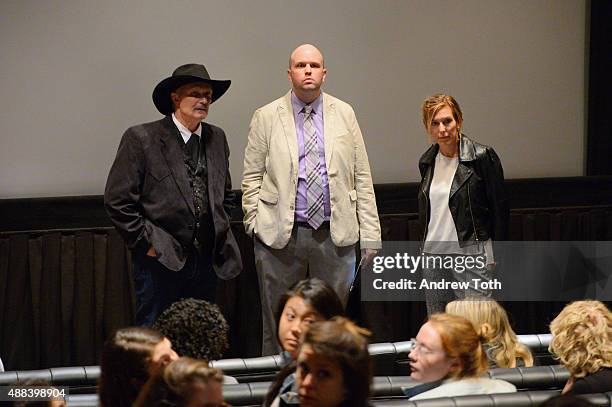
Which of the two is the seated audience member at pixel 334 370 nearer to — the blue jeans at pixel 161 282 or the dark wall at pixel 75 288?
the blue jeans at pixel 161 282

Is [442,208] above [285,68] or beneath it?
beneath

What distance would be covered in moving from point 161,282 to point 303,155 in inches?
33.1

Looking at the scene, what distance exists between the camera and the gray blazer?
466cm

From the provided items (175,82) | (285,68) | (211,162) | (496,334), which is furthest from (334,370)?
(285,68)

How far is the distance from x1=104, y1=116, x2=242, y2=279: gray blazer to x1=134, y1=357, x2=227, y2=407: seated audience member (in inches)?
82.3

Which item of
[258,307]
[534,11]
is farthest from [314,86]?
[534,11]

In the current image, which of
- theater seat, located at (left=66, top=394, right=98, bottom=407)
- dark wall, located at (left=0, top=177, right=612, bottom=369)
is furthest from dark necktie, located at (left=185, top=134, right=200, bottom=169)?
theater seat, located at (left=66, top=394, right=98, bottom=407)

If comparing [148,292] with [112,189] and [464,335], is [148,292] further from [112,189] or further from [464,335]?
[464,335]

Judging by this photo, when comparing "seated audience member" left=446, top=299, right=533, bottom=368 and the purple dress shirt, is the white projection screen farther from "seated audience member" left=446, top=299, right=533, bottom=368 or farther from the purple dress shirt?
"seated audience member" left=446, top=299, right=533, bottom=368

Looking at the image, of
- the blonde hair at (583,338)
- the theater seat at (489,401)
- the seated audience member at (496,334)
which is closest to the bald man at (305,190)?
the seated audience member at (496,334)

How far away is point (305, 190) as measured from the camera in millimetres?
5027

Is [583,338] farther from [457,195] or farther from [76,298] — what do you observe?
[76,298]

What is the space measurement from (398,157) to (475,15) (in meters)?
0.84

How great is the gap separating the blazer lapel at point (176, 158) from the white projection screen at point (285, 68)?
0.92 metres
